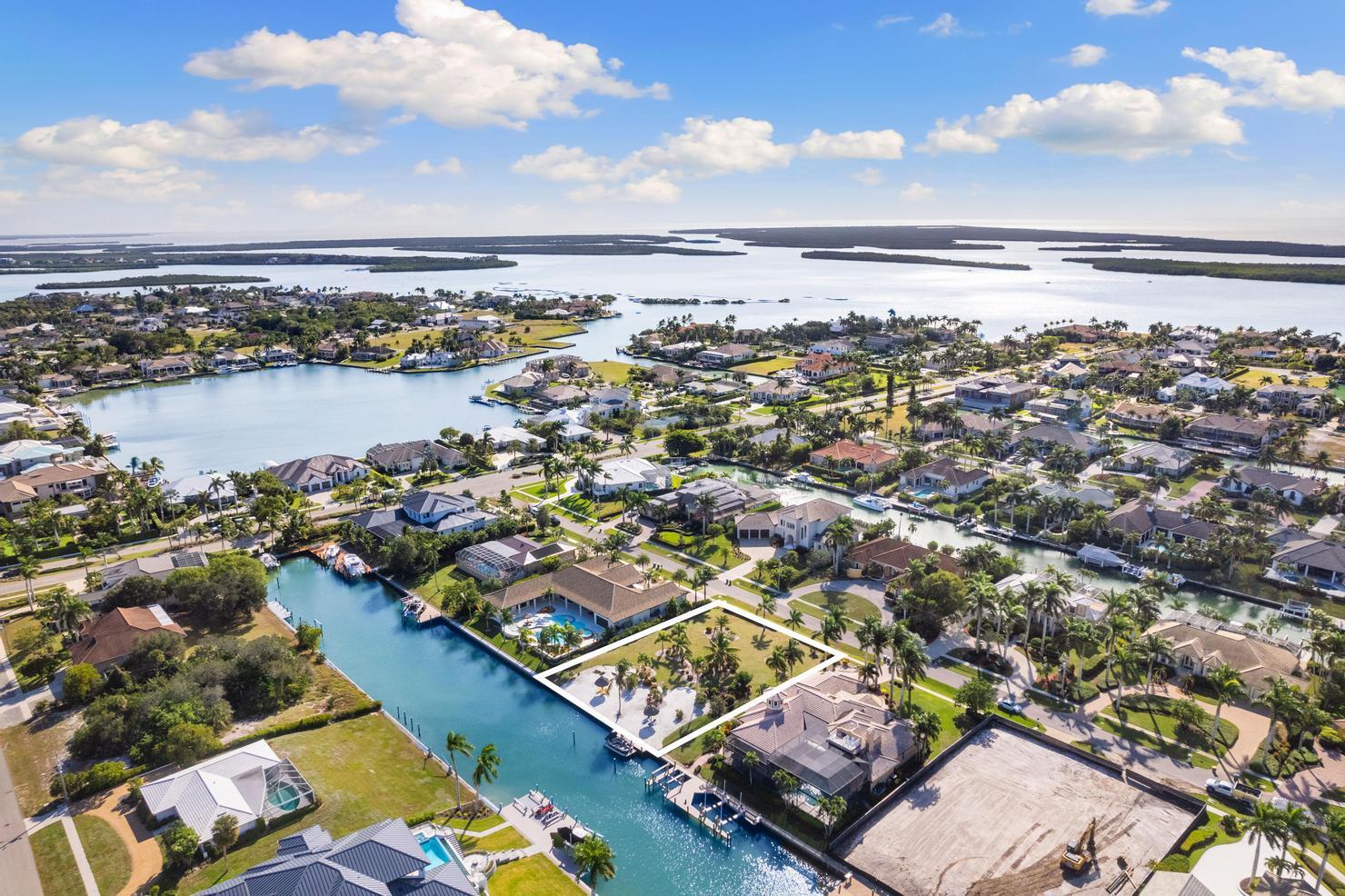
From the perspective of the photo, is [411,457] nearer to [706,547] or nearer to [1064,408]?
[706,547]

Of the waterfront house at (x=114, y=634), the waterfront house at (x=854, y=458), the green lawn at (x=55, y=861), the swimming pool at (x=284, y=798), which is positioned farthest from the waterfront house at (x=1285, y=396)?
the green lawn at (x=55, y=861)

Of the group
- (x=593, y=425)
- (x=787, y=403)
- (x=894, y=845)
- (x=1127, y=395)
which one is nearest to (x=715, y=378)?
(x=787, y=403)

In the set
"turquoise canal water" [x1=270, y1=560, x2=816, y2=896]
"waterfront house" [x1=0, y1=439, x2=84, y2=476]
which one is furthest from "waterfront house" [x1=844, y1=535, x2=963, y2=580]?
"waterfront house" [x1=0, y1=439, x2=84, y2=476]

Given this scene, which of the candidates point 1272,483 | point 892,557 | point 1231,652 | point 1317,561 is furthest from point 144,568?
point 1272,483

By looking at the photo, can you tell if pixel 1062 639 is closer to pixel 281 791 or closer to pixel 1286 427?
pixel 281 791

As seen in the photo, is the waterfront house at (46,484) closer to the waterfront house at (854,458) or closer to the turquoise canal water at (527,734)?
the turquoise canal water at (527,734)
